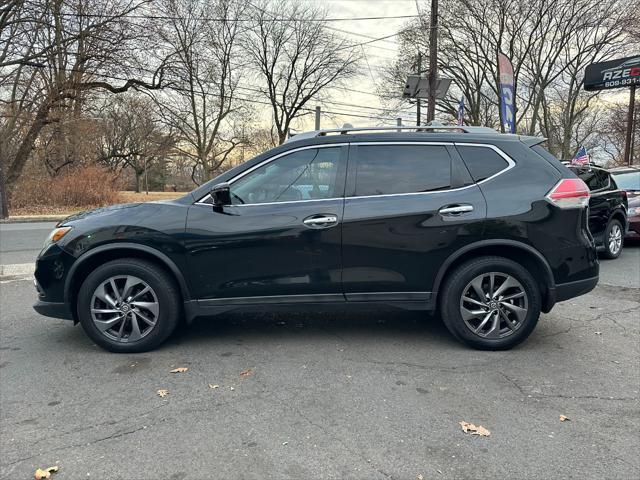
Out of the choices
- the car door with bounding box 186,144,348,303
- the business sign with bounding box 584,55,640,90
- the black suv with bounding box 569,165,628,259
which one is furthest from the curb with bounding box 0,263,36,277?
the business sign with bounding box 584,55,640,90

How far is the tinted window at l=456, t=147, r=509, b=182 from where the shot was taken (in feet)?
12.9

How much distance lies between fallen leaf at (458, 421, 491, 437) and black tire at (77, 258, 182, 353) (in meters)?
2.41

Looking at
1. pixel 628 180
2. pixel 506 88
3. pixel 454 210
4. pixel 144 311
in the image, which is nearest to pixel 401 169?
pixel 454 210

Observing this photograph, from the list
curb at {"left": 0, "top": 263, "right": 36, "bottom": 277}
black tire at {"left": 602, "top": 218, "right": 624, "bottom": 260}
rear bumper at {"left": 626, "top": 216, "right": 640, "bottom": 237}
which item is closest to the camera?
curb at {"left": 0, "top": 263, "right": 36, "bottom": 277}

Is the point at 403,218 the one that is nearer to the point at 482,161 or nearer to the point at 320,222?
the point at 320,222

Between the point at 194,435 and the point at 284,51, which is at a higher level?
the point at 284,51

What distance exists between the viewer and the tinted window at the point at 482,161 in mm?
3936

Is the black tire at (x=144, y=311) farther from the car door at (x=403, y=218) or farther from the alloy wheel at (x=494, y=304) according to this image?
the alloy wheel at (x=494, y=304)

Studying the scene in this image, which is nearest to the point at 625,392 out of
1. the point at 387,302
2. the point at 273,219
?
the point at 387,302

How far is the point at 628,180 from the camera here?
9367 millimetres

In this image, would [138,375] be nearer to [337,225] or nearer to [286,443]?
[286,443]

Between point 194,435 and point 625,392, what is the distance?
2926 millimetres

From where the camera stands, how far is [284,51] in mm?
36438

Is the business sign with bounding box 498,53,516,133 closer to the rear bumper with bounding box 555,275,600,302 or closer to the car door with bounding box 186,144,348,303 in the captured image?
the rear bumper with bounding box 555,275,600,302
